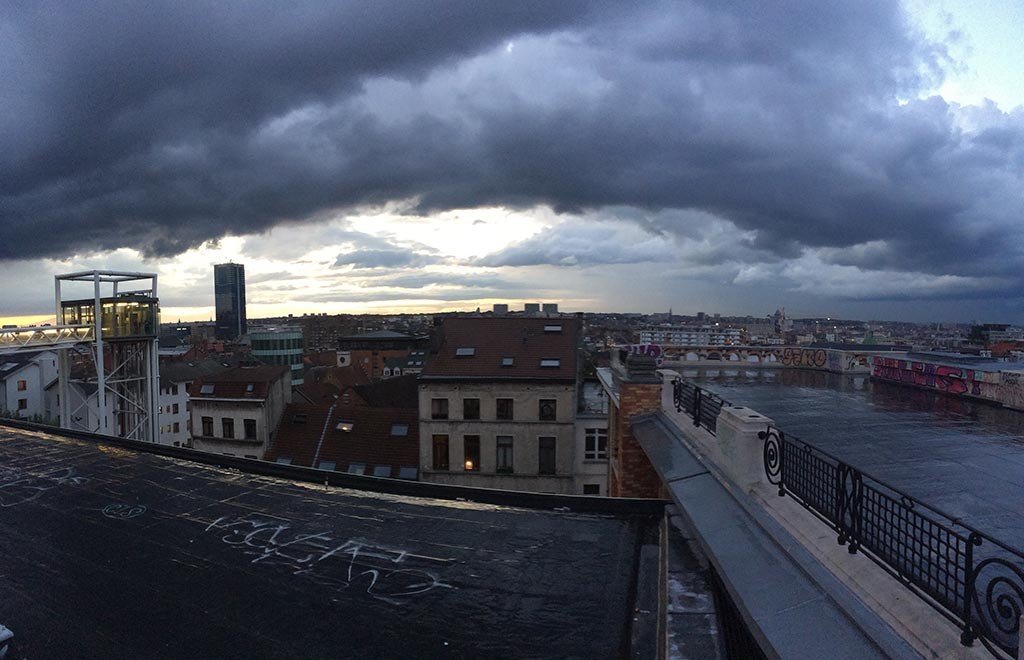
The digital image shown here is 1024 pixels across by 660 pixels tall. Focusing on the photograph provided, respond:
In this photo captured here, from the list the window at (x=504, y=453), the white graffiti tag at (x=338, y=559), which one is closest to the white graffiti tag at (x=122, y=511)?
the white graffiti tag at (x=338, y=559)

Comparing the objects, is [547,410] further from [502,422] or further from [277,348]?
[277,348]

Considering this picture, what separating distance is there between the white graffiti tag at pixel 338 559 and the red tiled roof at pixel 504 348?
20.3 metres

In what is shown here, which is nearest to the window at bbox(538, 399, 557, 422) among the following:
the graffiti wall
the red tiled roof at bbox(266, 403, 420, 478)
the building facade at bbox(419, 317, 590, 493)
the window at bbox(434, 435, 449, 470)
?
the building facade at bbox(419, 317, 590, 493)

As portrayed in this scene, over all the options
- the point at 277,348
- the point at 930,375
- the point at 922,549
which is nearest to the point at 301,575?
the point at 922,549

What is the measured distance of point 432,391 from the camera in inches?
1149

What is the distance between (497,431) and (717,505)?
75.0 ft

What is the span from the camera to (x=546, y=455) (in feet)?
94.9

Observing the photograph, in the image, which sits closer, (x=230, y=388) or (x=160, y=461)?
(x=160, y=461)

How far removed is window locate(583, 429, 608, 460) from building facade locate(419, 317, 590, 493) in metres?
0.74

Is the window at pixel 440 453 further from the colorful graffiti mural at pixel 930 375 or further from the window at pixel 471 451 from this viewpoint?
the colorful graffiti mural at pixel 930 375

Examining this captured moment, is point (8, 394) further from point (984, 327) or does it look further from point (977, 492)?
point (984, 327)

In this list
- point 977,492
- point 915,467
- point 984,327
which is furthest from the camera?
point 984,327

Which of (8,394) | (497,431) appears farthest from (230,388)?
(8,394)

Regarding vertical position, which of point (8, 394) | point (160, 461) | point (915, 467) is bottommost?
point (8, 394)
